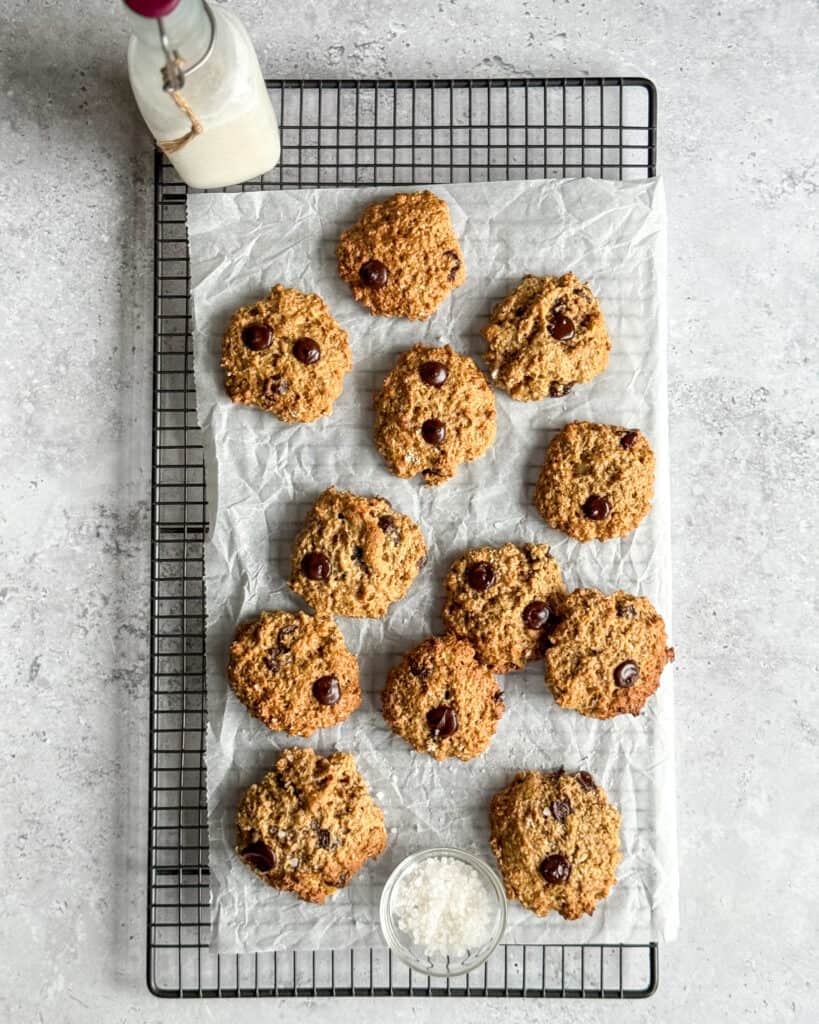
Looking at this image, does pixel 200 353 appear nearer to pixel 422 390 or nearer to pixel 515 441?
pixel 422 390

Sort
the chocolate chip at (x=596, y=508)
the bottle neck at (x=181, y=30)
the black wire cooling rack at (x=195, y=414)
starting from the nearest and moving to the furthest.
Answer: the bottle neck at (x=181, y=30) → the chocolate chip at (x=596, y=508) → the black wire cooling rack at (x=195, y=414)

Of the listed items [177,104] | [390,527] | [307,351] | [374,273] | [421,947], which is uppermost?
[177,104]

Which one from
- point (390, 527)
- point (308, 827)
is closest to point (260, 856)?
point (308, 827)

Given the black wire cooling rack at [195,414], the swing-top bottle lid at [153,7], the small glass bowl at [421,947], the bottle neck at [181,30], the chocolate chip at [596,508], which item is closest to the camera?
the swing-top bottle lid at [153,7]

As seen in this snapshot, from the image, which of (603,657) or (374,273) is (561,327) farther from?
(603,657)

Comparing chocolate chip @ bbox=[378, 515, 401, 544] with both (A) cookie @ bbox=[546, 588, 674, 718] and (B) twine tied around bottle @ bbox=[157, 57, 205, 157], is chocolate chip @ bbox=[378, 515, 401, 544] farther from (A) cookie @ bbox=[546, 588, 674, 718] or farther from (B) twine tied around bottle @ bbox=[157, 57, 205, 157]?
(B) twine tied around bottle @ bbox=[157, 57, 205, 157]

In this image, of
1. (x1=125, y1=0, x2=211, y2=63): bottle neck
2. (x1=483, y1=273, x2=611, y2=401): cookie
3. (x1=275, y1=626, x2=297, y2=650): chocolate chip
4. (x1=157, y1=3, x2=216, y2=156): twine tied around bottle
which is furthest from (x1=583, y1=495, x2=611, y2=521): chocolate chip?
(x1=125, y1=0, x2=211, y2=63): bottle neck

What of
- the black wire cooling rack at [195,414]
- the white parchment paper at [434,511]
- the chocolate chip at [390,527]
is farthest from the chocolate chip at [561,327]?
the chocolate chip at [390,527]

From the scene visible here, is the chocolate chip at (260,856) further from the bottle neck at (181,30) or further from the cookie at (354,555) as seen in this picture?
the bottle neck at (181,30)
